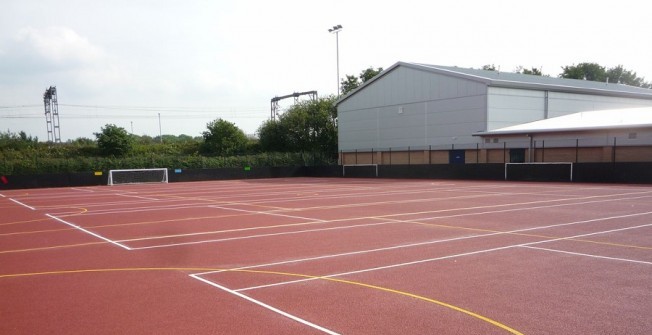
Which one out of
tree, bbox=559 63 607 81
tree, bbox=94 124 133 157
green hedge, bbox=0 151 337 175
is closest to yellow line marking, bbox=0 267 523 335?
green hedge, bbox=0 151 337 175

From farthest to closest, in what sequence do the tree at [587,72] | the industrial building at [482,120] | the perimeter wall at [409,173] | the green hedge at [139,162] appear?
the tree at [587,72] < the green hedge at [139,162] < the industrial building at [482,120] < the perimeter wall at [409,173]

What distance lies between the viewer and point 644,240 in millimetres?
10695

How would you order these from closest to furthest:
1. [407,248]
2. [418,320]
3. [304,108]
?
1. [418,320]
2. [407,248]
3. [304,108]

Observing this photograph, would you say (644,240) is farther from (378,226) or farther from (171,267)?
(171,267)

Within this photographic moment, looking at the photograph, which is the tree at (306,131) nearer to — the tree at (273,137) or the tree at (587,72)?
the tree at (273,137)

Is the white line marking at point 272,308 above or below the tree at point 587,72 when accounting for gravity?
below

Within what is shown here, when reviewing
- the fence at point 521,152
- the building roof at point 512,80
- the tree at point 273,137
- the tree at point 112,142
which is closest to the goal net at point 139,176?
the tree at point 112,142

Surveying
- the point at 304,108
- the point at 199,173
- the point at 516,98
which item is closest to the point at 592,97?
the point at 516,98

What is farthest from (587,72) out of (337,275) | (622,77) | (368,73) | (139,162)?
(337,275)

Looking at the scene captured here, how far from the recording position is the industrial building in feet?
113

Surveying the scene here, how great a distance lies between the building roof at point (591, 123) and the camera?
31516mm

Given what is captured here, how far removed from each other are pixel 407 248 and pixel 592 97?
44604 mm

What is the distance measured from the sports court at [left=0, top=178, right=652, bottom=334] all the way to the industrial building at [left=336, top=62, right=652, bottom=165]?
20684 millimetres

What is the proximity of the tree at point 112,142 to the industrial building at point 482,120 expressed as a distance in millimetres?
24249
